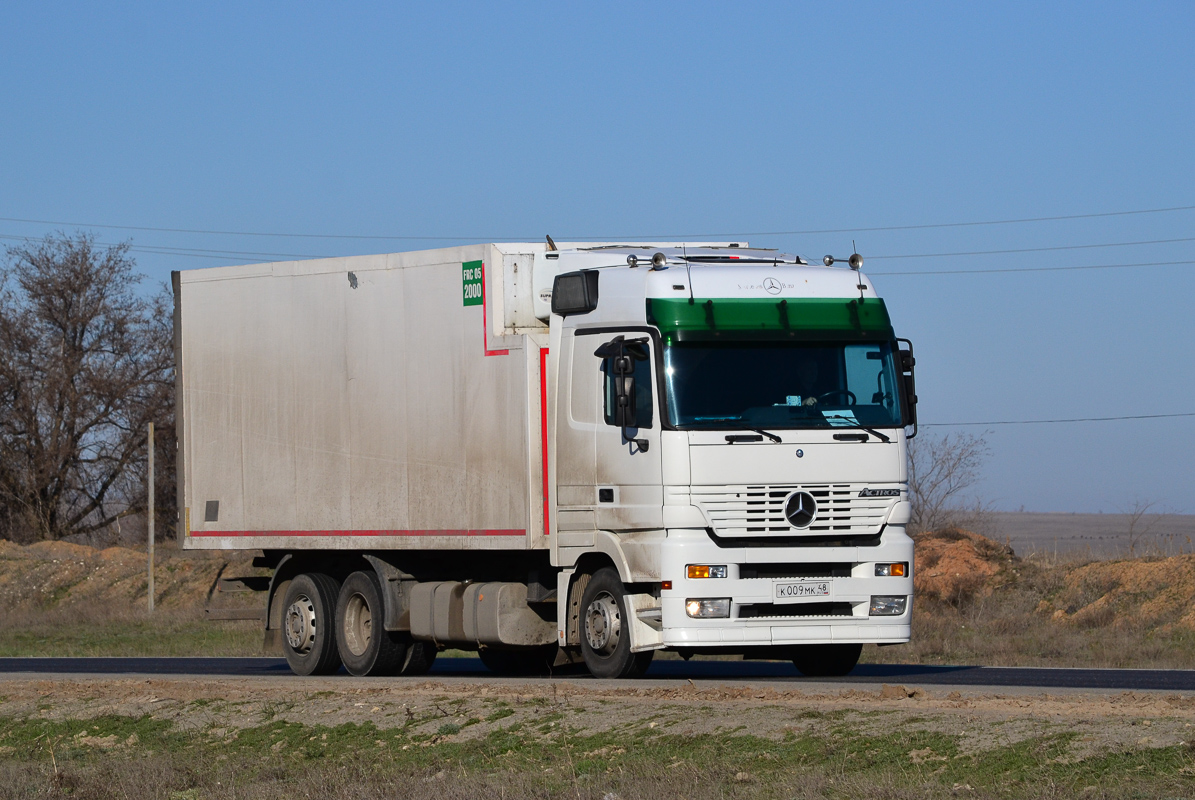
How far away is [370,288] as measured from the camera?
57.9 ft

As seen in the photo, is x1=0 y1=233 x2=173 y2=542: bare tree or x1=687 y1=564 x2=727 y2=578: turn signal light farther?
x1=0 y1=233 x2=173 y2=542: bare tree

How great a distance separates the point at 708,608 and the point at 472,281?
4153 millimetres

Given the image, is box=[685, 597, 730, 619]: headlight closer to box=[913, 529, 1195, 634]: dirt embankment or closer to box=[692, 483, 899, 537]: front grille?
box=[692, 483, 899, 537]: front grille

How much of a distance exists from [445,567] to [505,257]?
351cm

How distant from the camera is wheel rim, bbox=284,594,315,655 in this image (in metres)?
19.0

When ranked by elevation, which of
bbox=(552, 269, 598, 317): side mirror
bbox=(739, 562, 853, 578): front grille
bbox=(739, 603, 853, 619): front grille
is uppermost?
bbox=(552, 269, 598, 317): side mirror

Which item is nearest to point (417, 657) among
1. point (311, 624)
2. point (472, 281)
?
A: point (311, 624)

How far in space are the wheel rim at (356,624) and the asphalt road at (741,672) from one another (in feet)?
2.75

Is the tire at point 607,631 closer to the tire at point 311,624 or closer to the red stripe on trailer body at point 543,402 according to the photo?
the red stripe on trailer body at point 543,402

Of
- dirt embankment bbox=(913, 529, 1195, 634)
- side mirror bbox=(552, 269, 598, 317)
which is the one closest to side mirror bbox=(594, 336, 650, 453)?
side mirror bbox=(552, 269, 598, 317)

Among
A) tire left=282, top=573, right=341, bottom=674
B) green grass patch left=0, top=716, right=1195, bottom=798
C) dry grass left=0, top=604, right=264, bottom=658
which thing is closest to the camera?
green grass patch left=0, top=716, right=1195, bottom=798

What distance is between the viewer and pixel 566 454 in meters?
15.7

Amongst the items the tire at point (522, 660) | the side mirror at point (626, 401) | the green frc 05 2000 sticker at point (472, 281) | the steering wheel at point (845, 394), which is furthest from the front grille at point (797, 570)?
the tire at point (522, 660)

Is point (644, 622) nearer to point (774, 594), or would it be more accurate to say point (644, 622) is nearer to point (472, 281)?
point (774, 594)
